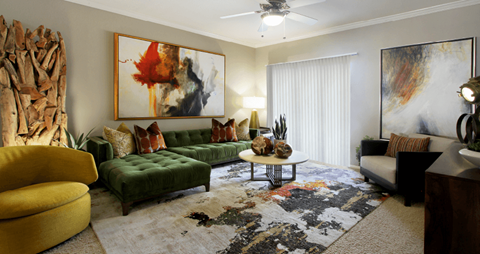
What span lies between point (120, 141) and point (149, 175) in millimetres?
1126

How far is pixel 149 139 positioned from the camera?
3871 millimetres

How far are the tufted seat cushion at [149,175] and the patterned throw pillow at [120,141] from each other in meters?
0.15

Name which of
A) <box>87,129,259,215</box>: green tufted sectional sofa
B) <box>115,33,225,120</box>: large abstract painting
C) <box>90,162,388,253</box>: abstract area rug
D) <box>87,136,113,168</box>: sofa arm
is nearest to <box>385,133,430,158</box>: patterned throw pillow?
<box>90,162,388,253</box>: abstract area rug

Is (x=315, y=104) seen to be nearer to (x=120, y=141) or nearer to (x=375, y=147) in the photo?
(x=375, y=147)

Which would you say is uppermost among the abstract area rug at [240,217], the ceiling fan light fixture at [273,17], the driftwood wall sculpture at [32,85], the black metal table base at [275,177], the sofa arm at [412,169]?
the ceiling fan light fixture at [273,17]

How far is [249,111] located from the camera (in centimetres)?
616

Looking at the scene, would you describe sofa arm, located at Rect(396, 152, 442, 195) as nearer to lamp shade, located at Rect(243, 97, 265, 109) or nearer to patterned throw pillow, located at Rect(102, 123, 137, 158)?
lamp shade, located at Rect(243, 97, 265, 109)

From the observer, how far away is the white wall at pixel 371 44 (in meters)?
3.58

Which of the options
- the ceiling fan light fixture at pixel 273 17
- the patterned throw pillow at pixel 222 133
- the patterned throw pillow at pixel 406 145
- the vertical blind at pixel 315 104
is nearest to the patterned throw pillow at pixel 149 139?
the patterned throw pillow at pixel 222 133

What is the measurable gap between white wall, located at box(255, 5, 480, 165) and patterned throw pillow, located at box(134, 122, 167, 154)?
10.5 feet

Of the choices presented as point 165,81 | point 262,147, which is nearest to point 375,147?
point 262,147

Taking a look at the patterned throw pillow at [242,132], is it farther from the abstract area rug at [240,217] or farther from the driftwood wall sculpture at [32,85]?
the driftwood wall sculpture at [32,85]

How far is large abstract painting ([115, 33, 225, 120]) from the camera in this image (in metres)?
4.03

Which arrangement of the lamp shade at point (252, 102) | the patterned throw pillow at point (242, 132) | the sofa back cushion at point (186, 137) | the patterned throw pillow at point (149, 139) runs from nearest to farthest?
the patterned throw pillow at point (149, 139), the sofa back cushion at point (186, 137), the patterned throw pillow at point (242, 132), the lamp shade at point (252, 102)
